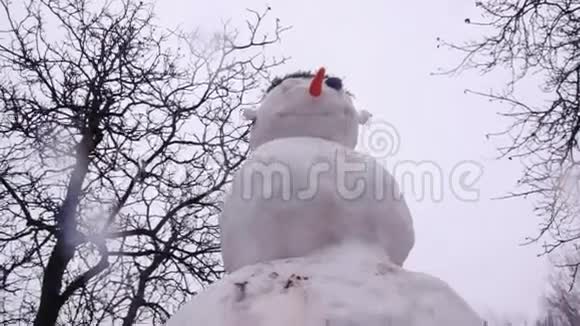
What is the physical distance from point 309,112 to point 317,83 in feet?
0.47

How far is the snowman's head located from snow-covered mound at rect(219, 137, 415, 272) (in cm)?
24

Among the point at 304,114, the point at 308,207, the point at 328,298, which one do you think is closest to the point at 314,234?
the point at 308,207

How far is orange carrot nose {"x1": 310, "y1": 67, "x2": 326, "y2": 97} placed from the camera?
2605 mm

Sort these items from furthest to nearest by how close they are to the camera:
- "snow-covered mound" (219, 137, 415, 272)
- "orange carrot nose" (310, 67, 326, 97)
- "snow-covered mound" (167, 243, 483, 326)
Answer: "orange carrot nose" (310, 67, 326, 97), "snow-covered mound" (219, 137, 415, 272), "snow-covered mound" (167, 243, 483, 326)

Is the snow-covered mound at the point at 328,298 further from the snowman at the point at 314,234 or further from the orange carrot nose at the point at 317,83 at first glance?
the orange carrot nose at the point at 317,83

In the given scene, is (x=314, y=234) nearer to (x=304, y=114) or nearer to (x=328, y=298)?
(x=328, y=298)

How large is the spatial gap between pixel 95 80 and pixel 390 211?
4.06 metres

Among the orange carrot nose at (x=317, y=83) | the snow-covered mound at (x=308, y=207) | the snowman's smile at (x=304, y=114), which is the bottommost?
the snow-covered mound at (x=308, y=207)

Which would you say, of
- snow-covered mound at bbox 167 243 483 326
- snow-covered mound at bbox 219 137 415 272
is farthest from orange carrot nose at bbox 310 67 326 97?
snow-covered mound at bbox 167 243 483 326

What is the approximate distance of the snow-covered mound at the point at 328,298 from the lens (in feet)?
5.77

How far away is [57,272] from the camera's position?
190 inches

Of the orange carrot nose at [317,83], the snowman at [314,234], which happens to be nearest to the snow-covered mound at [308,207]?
the snowman at [314,234]

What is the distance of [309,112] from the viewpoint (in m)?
2.67

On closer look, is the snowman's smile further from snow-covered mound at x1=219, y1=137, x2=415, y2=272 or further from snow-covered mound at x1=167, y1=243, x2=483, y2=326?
snow-covered mound at x1=167, y1=243, x2=483, y2=326
